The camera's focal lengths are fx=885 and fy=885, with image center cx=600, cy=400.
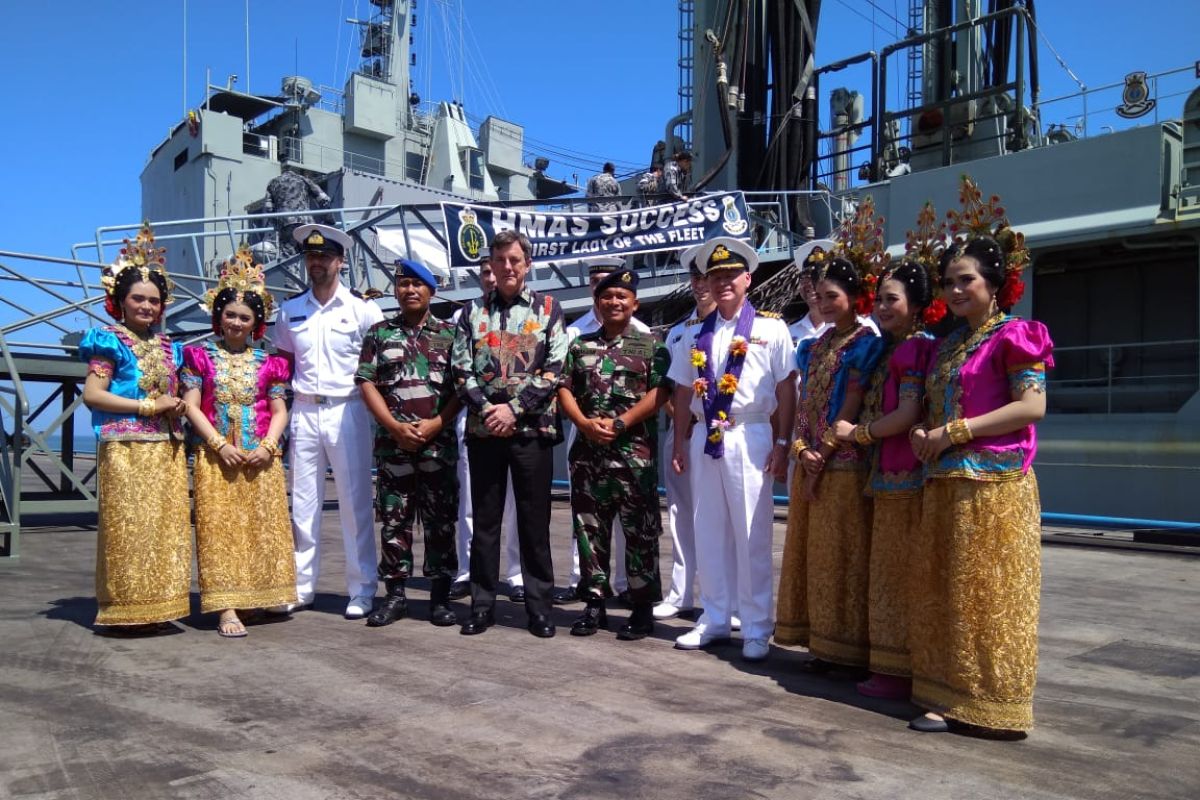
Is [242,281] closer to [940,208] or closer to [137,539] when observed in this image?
[137,539]

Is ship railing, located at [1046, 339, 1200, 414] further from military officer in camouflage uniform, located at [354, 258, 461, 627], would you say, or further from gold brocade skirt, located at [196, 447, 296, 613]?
gold brocade skirt, located at [196, 447, 296, 613]

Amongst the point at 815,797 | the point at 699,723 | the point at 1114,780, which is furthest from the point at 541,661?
the point at 1114,780

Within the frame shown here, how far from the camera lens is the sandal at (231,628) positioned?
457 cm

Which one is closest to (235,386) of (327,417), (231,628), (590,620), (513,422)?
(327,417)

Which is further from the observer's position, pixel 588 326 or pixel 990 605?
pixel 588 326

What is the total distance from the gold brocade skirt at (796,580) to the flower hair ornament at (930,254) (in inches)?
37.1

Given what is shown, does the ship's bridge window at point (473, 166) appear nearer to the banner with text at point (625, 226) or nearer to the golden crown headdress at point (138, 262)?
the banner with text at point (625, 226)

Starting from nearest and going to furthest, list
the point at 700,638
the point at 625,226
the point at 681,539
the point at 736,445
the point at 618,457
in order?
the point at 736,445 < the point at 700,638 < the point at 618,457 < the point at 681,539 < the point at 625,226

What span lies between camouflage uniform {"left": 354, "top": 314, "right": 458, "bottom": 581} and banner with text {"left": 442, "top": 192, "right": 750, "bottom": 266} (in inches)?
235

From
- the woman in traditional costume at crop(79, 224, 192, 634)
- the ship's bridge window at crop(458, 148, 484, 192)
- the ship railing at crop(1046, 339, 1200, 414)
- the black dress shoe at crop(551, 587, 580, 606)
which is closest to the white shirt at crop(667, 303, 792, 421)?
the black dress shoe at crop(551, 587, 580, 606)

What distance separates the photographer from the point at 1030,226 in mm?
11539

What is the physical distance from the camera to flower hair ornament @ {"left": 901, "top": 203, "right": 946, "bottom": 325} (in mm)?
3641

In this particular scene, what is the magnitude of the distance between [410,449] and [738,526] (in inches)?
71.6

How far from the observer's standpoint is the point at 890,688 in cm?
365
